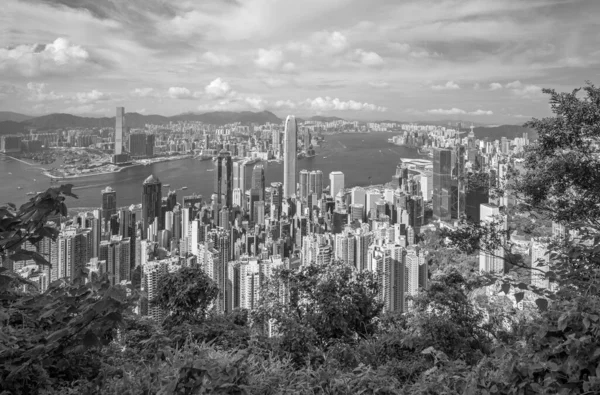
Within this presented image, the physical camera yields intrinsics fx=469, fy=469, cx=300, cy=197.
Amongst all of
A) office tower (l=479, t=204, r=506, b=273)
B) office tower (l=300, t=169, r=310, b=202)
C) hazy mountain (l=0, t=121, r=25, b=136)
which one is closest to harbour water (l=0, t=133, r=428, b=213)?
hazy mountain (l=0, t=121, r=25, b=136)

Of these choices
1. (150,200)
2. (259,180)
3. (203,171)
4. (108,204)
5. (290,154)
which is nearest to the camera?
(108,204)

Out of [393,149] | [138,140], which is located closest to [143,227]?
[138,140]

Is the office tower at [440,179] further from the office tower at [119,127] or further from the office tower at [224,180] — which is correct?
the office tower at [119,127]

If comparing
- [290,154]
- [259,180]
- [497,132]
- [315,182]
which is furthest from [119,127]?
Answer: [290,154]

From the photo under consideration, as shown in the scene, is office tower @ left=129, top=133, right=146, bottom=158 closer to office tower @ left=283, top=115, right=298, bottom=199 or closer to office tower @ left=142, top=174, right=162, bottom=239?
office tower @ left=142, top=174, right=162, bottom=239

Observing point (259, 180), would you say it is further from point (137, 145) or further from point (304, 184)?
point (137, 145)

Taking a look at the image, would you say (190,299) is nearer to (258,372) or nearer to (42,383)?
(258,372)
